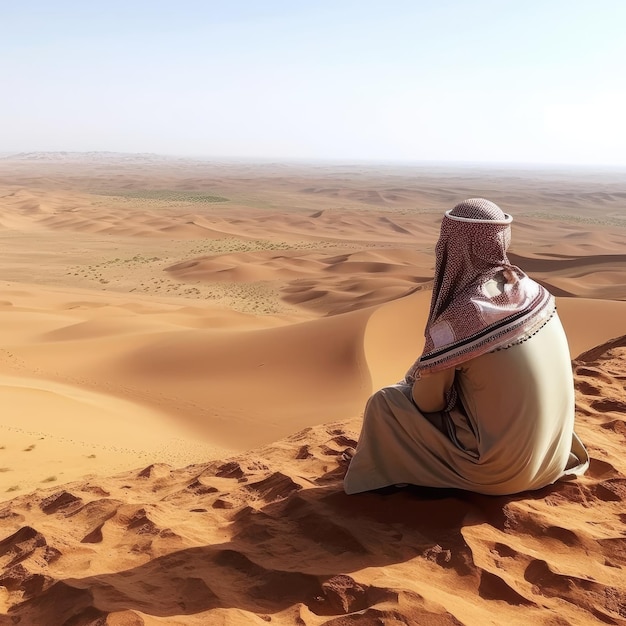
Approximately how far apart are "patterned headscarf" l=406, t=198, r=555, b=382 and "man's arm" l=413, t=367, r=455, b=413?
0.16 ft

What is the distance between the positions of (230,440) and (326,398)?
1.51 meters

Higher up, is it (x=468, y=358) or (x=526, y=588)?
(x=468, y=358)

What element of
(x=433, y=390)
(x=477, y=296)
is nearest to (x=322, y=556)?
(x=433, y=390)

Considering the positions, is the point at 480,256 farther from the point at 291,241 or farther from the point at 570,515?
the point at 291,241

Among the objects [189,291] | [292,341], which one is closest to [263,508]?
[292,341]

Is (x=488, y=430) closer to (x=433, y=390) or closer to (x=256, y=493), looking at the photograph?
(x=433, y=390)

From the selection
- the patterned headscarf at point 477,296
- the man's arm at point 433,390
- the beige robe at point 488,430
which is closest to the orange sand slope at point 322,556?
the beige robe at point 488,430

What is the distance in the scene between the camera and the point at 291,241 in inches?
1566

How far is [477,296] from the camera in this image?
9.18ft

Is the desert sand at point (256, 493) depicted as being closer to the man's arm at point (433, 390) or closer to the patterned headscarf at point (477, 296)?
the man's arm at point (433, 390)

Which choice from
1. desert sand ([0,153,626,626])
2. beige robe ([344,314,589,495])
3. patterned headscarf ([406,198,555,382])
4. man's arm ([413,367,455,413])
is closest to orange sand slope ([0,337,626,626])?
desert sand ([0,153,626,626])

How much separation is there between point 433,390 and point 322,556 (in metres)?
0.95

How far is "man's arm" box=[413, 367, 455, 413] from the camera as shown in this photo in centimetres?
288

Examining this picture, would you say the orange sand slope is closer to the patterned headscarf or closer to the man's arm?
the man's arm
